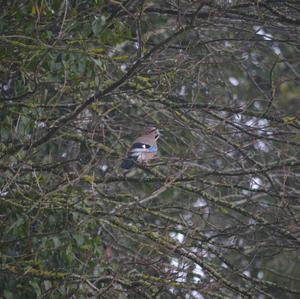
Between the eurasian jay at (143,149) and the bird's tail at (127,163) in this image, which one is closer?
the bird's tail at (127,163)

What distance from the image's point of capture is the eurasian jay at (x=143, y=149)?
23.3 feet

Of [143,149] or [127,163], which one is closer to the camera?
[127,163]

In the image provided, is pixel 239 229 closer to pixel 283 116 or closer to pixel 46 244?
pixel 283 116

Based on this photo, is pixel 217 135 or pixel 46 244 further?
pixel 217 135

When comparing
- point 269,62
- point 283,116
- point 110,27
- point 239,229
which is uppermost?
point 110,27

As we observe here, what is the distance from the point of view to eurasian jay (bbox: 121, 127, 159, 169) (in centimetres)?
709

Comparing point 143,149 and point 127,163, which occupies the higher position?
point 127,163

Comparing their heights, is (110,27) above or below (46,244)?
above

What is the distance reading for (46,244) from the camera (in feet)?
19.3

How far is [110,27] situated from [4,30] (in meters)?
1.08

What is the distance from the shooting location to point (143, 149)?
24.8 ft

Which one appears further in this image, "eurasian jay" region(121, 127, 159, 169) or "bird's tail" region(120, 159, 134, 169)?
"eurasian jay" region(121, 127, 159, 169)

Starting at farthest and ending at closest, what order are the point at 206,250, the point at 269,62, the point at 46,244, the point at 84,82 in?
the point at 269,62
the point at 84,82
the point at 206,250
the point at 46,244

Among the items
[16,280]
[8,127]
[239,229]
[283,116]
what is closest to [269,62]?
[283,116]
